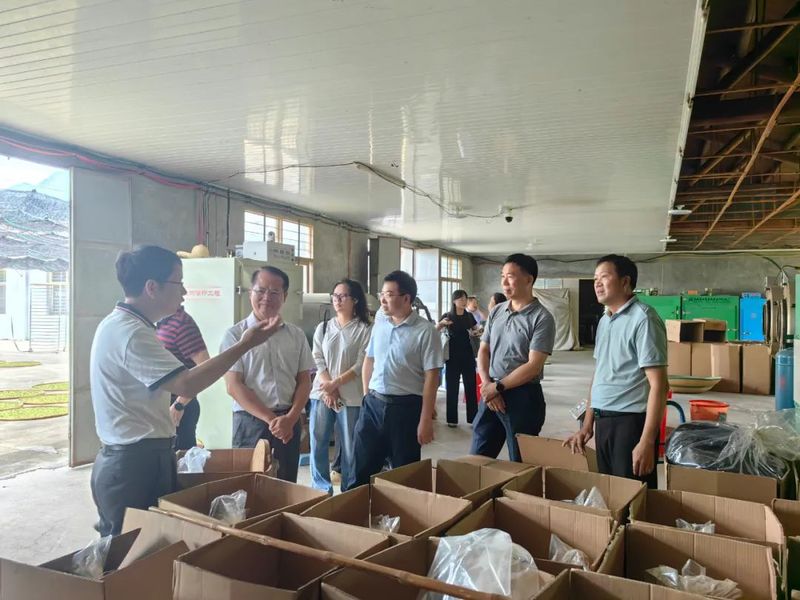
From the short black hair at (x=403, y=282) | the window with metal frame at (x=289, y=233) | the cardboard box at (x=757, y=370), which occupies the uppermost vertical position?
the window with metal frame at (x=289, y=233)

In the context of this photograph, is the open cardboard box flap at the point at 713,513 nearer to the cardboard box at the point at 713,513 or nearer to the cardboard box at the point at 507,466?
the cardboard box at the point at 713,513

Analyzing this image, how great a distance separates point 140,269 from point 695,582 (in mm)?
1692

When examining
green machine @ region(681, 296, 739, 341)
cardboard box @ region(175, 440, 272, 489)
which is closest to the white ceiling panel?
cardboard box @ region(175, 440, 272, 489)

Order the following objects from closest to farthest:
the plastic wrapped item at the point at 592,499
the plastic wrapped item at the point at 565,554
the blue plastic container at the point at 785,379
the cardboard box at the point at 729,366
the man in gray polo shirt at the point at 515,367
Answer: the plastic wrapped item at the point at 565,554
the plastic wrapped item at the point at 592,499
the man in gray polo shirt at the point at 515,367
the blue plastic container at the point at 785,379
the cardboard box at the point at 729,366

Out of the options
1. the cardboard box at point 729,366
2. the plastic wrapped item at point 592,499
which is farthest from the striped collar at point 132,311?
the cardboard box at point 729,366

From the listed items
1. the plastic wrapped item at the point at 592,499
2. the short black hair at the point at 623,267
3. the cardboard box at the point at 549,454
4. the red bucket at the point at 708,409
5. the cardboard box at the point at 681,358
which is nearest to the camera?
the plastic wrapped item at the point at 592,499

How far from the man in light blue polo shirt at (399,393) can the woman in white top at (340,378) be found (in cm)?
72

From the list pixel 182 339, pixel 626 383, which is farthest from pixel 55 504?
pixel 626 383

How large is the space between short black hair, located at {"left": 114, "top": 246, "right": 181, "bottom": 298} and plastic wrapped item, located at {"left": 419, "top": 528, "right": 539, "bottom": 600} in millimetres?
1155

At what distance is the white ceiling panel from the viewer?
7.85ft

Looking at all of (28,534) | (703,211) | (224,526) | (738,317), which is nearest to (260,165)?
(28,534)

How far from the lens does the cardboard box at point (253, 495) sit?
160 cm

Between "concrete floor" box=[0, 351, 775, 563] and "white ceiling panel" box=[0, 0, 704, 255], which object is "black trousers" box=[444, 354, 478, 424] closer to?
"concrete floor" box=[0, 351, 775, 563]

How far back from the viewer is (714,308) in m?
13.3
